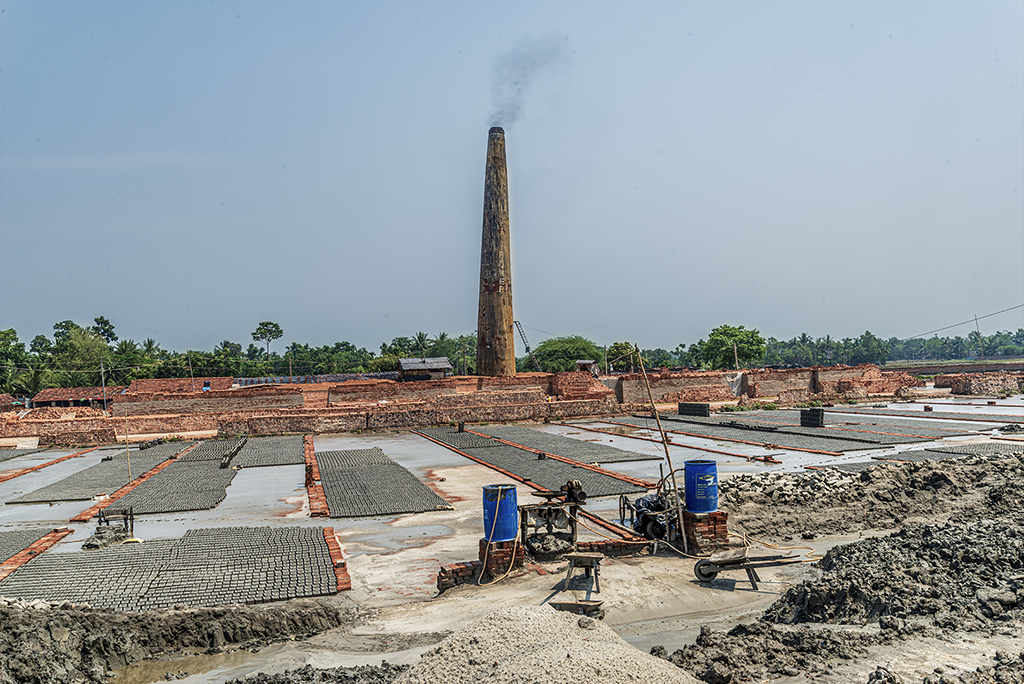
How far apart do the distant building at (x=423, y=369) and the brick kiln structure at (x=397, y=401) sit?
3.23m

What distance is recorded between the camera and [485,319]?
4297 centimetres

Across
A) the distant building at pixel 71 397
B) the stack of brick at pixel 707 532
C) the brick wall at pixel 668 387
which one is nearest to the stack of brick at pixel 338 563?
the stack of brick at pixel 707 532

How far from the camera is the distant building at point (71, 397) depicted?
45.1 m

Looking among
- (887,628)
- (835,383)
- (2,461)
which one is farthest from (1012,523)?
(835,383)

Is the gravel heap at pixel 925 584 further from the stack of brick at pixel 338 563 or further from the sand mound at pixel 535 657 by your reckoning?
the stack of brick at pixel 338 563

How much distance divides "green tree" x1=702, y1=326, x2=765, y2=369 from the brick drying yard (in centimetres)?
4296

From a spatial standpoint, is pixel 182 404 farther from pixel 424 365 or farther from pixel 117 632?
pixel 117 632

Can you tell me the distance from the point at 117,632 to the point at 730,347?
210 feet

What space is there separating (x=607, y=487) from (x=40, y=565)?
9.90 metres

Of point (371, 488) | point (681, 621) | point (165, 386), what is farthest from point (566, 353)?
point (681, 621)

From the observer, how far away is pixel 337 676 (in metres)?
5.55

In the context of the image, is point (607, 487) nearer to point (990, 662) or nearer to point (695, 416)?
point (990, 662)

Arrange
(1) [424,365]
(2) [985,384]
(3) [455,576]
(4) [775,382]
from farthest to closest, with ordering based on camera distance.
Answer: (1) [424,365] → (4) [775,382] → (2) [985,384] → (3) [455,576]

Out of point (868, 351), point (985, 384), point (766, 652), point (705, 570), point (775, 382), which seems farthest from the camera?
point (868, 351)
